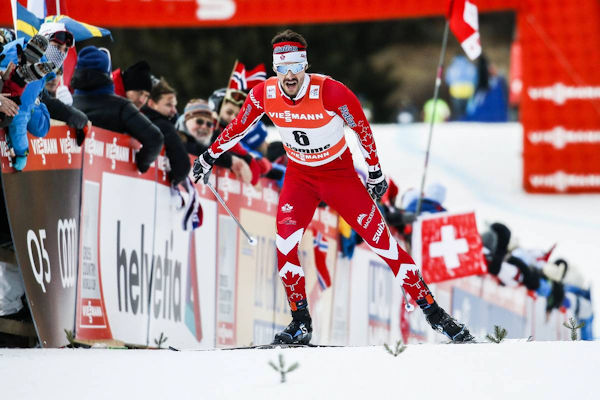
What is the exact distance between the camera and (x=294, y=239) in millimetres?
6828

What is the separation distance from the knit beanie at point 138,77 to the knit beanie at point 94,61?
1.76 ft

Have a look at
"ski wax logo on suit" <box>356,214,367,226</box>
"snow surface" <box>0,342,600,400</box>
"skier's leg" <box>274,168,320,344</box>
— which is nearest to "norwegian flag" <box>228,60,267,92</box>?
"skier's leg" <box>274,168,320,344</box>

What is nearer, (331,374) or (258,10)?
(331,374)

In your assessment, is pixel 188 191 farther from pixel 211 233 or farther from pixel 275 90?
pixel 275 90

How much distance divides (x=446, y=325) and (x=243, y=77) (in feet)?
10.8

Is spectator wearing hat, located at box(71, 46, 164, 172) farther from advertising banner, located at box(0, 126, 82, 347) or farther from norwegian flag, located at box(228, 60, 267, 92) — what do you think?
norwegian flag, located at box(228, 60, 267, 92)

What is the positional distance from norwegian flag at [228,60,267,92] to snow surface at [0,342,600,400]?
3.93m

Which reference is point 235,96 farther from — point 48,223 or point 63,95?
point 48,223

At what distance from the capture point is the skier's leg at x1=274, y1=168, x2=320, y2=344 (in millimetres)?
6828

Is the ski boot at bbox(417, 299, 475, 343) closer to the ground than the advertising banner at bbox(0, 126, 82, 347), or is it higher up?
closer to the ground

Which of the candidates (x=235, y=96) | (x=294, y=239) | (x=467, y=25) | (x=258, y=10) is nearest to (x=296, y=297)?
(x=294, y=239)

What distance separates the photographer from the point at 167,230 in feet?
25.6

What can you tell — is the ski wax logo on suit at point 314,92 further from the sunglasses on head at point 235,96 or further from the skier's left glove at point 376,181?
the sunglasses on head at point 235,96

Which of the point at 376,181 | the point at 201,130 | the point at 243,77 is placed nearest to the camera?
the point at 376,181
